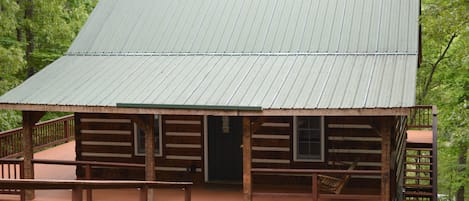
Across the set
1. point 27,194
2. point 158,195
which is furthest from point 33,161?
point 158,195

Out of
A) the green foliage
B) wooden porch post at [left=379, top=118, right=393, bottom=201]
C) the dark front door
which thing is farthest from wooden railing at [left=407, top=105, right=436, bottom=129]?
the green foliage

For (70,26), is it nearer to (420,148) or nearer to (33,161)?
(33,161)

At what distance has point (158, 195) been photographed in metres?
12.1

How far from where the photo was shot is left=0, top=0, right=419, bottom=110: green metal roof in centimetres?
1070

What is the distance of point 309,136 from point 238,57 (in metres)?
2.38

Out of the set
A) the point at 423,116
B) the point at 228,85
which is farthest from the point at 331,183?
the point at 423,116

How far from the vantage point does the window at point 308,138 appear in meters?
12.4

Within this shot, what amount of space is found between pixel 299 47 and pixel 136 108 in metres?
4.19

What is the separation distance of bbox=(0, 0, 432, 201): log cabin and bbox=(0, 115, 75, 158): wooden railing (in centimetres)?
218

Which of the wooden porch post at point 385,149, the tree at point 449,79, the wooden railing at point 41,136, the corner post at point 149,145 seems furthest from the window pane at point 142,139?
the tree at point 449,79

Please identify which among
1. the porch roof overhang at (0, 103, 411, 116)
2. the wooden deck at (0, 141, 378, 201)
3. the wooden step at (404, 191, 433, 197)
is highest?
the porch roof overhang at (0, 103, 411, 116)

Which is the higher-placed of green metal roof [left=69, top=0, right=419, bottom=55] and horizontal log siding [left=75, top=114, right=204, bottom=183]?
green metal roof [left=69, top=0, right=419, bottom=55]

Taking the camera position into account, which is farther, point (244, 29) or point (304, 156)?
point (244, 29)

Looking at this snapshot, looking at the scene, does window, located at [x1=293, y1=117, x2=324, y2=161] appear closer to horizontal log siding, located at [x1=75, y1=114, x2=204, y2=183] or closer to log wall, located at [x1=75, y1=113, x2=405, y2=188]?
log wall, located at [x1=75, y1=113, x2=405, y2=188]
